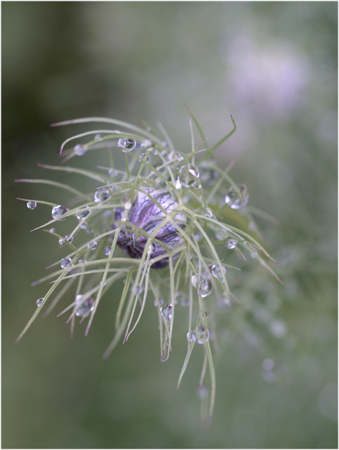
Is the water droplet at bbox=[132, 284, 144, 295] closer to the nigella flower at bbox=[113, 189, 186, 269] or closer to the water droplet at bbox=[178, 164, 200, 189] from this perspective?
the nigella flower at bbox=[113, 189, 186, 269]

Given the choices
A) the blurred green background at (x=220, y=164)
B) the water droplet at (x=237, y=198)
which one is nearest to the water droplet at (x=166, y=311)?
the water droplet at (x=237, y=198)

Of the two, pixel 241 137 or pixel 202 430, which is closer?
pixel 202 430

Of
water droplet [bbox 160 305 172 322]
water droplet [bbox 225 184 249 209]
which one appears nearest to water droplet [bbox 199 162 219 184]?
water droplet [bbox 225 184 249 209]

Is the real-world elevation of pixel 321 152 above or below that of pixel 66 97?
below

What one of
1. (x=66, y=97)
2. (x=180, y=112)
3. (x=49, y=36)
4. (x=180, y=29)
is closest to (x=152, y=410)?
(x=180, y=112)

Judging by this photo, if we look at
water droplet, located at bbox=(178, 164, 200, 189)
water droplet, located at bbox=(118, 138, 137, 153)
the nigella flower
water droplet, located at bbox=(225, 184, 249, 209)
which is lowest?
the nigella flower

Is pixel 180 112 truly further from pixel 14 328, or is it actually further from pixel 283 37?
pixel 14 328
